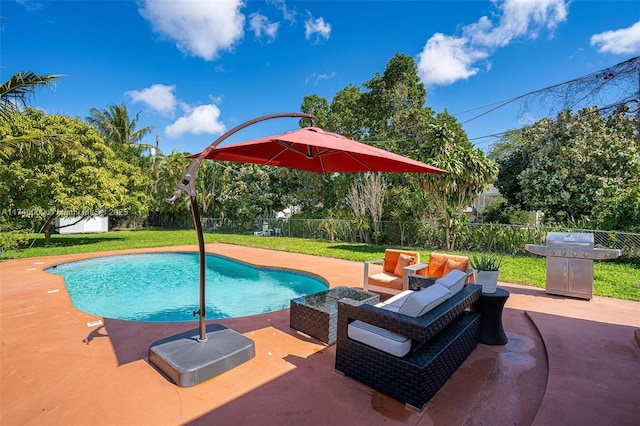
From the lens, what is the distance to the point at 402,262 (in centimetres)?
534

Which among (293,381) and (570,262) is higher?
(570,262)

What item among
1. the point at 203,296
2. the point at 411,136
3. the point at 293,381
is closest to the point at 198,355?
the point at 203,296

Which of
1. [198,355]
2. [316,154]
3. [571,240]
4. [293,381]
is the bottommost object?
[293,381]

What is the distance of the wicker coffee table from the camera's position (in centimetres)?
368

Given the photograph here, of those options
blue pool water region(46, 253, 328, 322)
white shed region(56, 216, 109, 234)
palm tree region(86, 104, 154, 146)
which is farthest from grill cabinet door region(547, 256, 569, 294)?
palm tree region(86, 104, 154, 146)

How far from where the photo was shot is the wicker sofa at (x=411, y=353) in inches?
93.7

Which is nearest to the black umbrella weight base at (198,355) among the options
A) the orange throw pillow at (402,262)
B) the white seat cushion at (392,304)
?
the white seat cushion at (392,304)

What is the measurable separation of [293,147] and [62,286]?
6.30 metres

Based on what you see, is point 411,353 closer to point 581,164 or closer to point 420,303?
point 420,303

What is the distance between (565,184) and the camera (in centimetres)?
1216

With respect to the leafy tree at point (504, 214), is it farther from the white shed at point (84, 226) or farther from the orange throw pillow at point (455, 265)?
the white shed at point (84, 226)

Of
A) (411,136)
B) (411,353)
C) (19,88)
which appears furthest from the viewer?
(411,136)

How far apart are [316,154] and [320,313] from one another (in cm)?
218

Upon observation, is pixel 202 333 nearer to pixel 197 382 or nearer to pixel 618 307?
pixel 197 382
